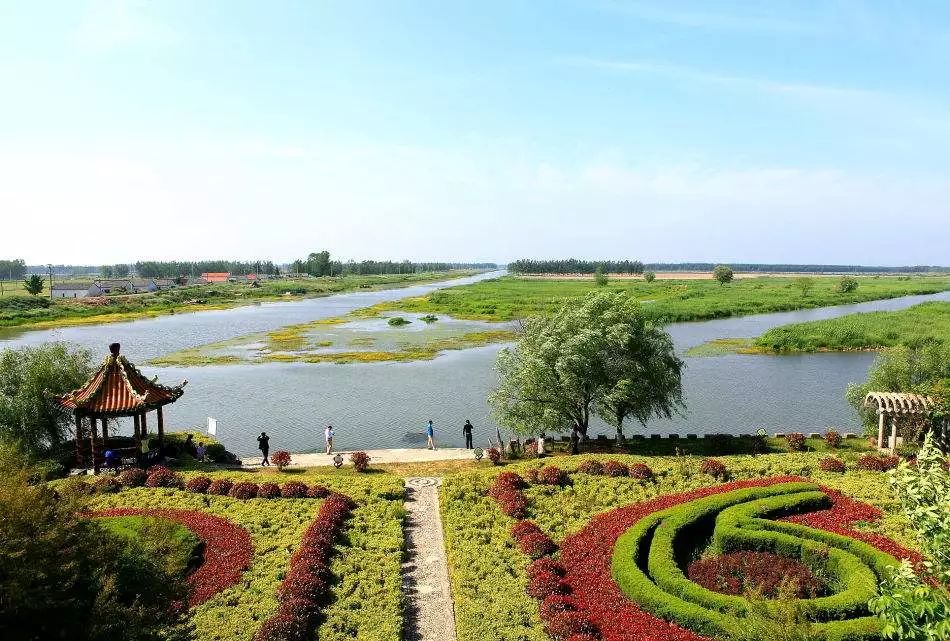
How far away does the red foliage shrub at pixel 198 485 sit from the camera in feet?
77.3

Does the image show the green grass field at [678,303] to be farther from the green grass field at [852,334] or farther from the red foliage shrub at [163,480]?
the red foliage shrub at [163,480]

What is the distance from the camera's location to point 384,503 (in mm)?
22344

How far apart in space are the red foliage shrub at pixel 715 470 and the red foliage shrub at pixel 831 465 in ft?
13.6

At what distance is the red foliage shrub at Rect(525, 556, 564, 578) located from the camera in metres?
17.0

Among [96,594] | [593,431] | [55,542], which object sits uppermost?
[55,542]

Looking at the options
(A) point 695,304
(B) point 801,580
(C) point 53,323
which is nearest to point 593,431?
(B) point 801,580

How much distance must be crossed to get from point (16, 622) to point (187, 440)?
Result: 20934 millimetres

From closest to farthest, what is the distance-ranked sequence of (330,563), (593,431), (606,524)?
(330,563) → (606,524) → (593,431)

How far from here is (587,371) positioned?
30828mm

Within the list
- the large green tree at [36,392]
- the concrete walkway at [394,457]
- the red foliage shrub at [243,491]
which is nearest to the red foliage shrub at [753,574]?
the concrete walkway at [394,457]

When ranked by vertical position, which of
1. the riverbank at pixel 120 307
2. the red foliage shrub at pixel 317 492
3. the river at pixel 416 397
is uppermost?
the riverbank at pixel 120 307

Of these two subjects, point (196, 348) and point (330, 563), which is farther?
point (196, 348)

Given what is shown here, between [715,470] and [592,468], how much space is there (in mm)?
4675

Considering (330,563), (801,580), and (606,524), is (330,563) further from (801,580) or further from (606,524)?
(801,580)
